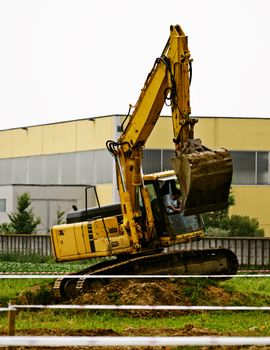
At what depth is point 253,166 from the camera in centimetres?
6181

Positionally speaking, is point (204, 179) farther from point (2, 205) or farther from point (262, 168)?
point (2, 205)

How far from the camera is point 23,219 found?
5694cm

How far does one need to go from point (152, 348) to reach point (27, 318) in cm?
646

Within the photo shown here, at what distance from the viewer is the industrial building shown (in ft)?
198

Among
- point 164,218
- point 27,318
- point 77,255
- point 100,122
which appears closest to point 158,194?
point 164,218

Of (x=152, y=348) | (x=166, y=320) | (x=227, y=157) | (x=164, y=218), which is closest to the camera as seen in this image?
(x=152, y=348)

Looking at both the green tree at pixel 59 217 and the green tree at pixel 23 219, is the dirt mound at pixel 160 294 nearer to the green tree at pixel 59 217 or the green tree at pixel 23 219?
the green tree at pixel 23 219

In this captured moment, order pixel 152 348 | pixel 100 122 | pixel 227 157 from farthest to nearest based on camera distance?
pixel 100 122 < pixel 227 157 < pixel 152 348

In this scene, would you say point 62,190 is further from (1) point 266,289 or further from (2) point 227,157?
(2) point 227,157

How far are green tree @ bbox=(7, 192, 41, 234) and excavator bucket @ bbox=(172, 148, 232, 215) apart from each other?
35.3 metres

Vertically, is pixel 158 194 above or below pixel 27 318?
above

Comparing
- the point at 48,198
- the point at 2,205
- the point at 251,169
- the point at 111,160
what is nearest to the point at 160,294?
the point at 111,160

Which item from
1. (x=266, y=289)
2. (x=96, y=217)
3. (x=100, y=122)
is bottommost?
(x=266, y=289)

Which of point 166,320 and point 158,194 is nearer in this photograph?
point 166,320
